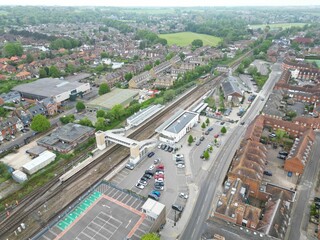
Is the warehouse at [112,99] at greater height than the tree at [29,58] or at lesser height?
greater

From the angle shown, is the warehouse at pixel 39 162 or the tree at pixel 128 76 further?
the tree at pixel 128 76

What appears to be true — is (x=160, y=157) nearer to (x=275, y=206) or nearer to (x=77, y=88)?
(x=275, y=206)

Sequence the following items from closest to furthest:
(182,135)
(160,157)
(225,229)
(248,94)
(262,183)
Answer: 1. (225,229)
2. (262,183)
3. (160,157)
4. (182,135)
5. (248,94)

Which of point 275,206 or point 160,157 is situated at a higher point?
point 275,206

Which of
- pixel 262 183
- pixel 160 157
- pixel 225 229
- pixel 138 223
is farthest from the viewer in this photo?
pixel 160 157

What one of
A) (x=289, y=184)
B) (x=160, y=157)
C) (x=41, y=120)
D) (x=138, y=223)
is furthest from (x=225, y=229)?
(x=41, y=120)

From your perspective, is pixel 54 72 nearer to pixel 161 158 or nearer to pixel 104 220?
pixel 161 158

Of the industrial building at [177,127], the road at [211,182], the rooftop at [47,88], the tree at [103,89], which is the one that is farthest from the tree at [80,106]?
the road at [211,182]

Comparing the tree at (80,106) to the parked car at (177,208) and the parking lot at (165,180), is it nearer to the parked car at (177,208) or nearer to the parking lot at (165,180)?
the parking lot at (165,180)
